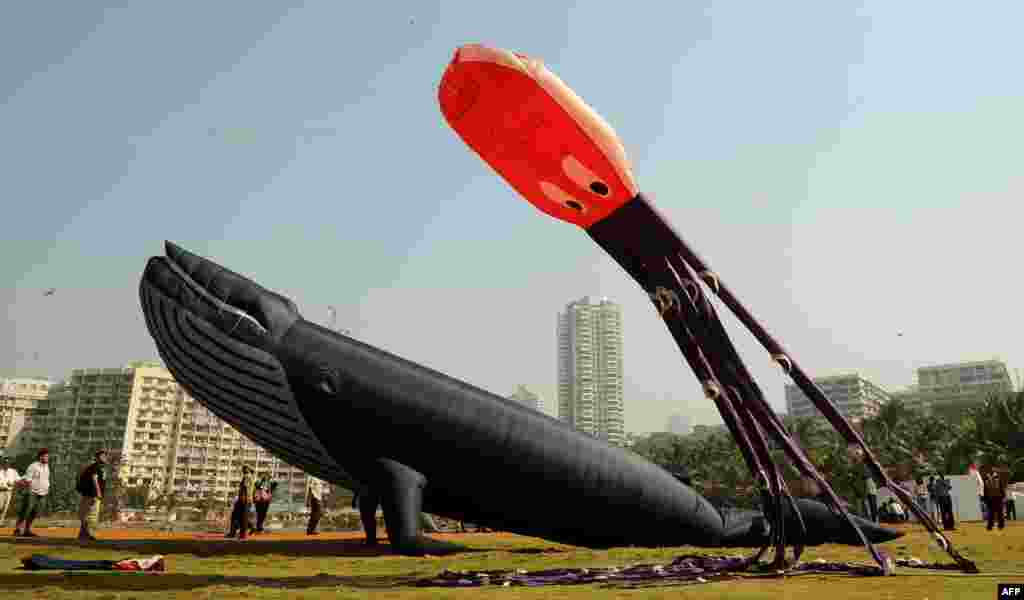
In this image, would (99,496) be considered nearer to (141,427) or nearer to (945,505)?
(945,505)

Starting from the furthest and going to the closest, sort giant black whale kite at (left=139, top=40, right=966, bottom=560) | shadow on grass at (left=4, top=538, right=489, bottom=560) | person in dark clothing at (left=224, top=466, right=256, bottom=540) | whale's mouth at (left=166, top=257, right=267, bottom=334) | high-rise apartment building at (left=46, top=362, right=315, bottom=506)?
high-rise apartment building at (left=46, top=362, right=315, bottom=506) < person in dark clothing at (left=224, top=466, right=256, bottom=540) < shadow on grass at (left=4, top=538, right=489, bottom=560) < whale's mouth at (left=166, top=257, right=267, bottom=334) < giant black whale kite at (left=139, top=40, right=966, bottom=560)

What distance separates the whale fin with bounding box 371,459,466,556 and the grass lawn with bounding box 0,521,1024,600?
385 millimetres

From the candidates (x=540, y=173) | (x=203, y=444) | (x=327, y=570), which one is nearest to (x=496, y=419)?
(x=327, y=570)

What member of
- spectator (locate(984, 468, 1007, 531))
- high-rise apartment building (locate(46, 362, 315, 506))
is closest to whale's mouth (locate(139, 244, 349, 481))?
spectator (locate(984, 468, 1007, 531))

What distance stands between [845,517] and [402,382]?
8.45 metres

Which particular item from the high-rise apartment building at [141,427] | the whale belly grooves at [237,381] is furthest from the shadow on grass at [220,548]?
the high-rise apartment building at [141,427]

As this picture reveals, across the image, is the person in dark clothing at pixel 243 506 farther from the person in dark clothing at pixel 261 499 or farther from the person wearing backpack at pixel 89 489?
the person wearing backpack at pixel 89 489

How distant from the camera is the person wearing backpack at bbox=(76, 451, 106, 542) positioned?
18141 millimetres

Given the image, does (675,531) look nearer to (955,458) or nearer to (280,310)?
(280,310)

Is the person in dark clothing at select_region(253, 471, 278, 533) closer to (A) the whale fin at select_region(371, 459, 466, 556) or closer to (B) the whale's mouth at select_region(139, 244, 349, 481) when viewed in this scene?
(B) the whale's mouth at select_region(139, 244, 349, 481)

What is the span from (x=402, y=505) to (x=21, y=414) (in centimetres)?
20863

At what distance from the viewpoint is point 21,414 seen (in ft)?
590

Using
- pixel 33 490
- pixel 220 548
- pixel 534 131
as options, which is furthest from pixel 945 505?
pixel 33 490

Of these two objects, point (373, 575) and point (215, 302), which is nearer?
point (373, 575)
